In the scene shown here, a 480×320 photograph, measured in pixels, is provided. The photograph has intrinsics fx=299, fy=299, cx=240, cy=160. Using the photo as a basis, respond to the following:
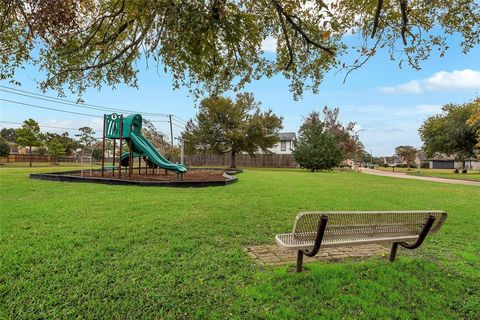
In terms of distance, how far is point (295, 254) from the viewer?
3.54 meters

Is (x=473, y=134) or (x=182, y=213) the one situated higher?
(x=473, y=134)

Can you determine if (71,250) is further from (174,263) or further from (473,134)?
(473,134)

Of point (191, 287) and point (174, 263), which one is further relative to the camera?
point (174, 263)

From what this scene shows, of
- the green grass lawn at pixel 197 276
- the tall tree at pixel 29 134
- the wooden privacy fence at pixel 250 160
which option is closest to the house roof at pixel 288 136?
the wooden privacy fence at pixel 250 160

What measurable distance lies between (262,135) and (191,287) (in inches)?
1053

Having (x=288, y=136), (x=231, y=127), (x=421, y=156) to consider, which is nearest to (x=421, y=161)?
(x=421, y=156)

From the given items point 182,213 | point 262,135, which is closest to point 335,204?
point 182,213

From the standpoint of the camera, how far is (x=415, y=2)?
448 cm

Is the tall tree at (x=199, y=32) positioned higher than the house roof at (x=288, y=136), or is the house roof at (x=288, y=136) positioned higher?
the house roof at (x=288, y=136)

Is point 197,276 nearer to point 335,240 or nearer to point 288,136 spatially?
point 335,240

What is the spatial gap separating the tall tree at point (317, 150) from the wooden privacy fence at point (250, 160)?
11062mm

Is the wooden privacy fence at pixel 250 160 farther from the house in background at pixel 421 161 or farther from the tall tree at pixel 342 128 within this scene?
the house in background at pixel 421 161

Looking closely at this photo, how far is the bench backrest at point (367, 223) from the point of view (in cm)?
262

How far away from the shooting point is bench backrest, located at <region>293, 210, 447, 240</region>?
103 inches
